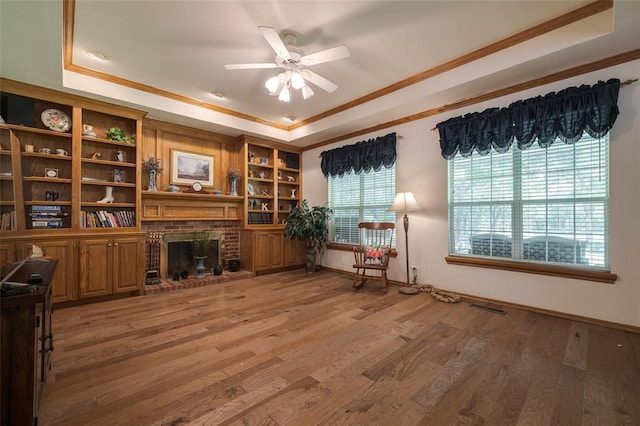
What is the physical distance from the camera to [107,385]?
1749mm

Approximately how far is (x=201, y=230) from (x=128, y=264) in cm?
131

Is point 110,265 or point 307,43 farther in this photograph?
point 110,265

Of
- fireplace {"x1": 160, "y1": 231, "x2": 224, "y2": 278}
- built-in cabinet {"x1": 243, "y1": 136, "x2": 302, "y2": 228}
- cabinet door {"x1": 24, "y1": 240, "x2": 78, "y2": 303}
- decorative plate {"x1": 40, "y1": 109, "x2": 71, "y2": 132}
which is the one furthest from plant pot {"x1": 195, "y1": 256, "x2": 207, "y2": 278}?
decorative plate {"x1": 40, "y1": 109, "x2": 71, "y2": 132}

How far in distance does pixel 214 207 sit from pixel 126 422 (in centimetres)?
381

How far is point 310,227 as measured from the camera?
5.00 meters

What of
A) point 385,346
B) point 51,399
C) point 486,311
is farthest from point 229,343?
point 486,311

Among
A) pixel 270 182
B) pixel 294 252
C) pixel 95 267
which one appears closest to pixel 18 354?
pixel 95 267

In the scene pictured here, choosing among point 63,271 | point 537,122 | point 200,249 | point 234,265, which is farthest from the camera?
point 234,265

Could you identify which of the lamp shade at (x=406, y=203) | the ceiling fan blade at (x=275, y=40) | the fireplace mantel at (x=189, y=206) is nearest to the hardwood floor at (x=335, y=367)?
the lamp shade at (x=406, y=203)

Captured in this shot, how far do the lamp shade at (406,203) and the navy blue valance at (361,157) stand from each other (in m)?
0.67

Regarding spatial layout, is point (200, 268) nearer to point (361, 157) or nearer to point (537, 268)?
point (361, 157)

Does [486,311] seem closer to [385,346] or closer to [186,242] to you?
[385,346]

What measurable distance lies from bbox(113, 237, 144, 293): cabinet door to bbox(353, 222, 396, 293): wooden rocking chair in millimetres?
2993

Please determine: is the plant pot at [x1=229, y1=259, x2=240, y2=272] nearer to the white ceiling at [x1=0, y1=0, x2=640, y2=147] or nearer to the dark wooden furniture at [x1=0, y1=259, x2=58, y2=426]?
the white ceiling at [x1=0, y1=0, x2=640, y2=147]
